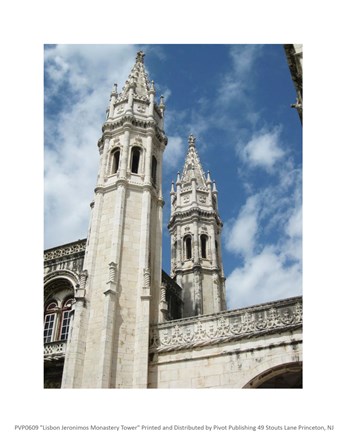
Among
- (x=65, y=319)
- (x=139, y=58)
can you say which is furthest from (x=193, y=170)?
(x=65, y=319)

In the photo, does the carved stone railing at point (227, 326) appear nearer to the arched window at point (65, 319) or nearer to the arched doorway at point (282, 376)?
the arched doorway at point (282, 376)

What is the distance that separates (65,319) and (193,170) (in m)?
18.9

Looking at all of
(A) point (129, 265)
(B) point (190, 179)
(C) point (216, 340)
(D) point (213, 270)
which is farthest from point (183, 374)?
(B) point (190, 179)

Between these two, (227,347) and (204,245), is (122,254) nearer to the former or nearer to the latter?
(227,347)

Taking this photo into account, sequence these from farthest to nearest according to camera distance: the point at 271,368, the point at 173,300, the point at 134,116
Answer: the point at 173,300, the point at 134,116, the point at 271,368

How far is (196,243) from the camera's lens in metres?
32.3

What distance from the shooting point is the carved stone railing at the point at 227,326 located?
15.2 m

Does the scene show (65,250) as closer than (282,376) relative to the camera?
No
